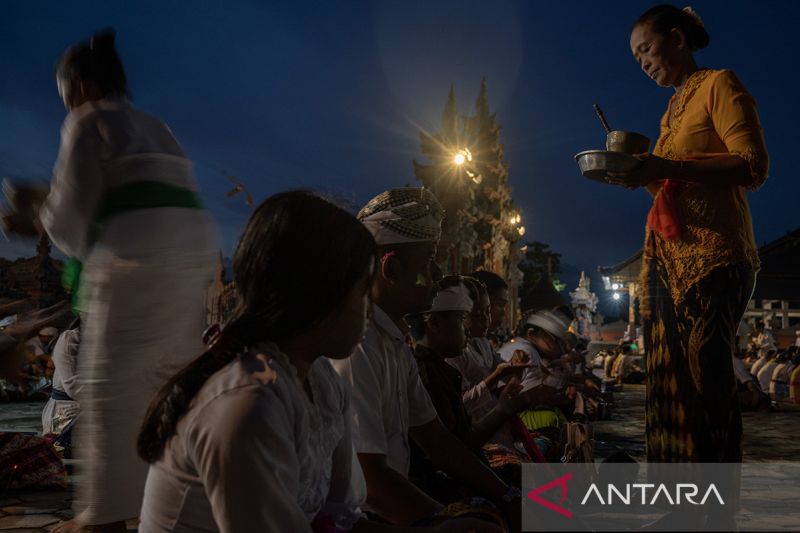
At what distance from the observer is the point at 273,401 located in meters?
1.22

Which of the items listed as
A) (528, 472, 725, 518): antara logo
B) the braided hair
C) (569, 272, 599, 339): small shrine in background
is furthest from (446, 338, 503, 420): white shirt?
(569, 272, 599, 339): small shrine in background

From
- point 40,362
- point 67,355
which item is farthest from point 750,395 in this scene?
point 40,362

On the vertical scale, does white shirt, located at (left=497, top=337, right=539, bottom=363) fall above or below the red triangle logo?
above

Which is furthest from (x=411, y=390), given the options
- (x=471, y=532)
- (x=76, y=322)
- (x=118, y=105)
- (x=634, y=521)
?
(x=76, y=322)

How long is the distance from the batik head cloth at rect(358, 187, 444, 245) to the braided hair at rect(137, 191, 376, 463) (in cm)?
111

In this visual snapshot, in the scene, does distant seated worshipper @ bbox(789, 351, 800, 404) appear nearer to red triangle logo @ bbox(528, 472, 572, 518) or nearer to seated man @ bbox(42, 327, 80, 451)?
red triangle logo @ bbox(528, 472, 572, 518)

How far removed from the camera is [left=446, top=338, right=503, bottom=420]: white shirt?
13.0 feet

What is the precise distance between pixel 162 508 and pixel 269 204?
0.68 m

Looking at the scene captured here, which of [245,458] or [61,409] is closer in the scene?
[245,458]

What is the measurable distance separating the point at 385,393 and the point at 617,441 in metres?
6.49
